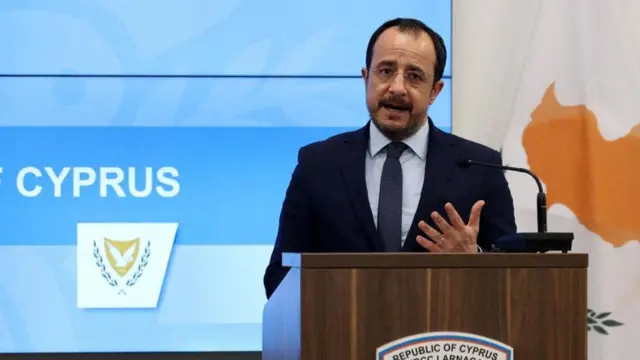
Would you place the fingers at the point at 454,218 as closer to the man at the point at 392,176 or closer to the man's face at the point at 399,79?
the man at the point at 392,176

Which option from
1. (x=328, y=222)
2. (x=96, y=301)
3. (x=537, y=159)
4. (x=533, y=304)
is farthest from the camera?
(x=537, y=159)

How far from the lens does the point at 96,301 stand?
10.0ft

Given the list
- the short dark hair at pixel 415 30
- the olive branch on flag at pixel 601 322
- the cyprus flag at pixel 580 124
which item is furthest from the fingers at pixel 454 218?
the olive branch on flag at pixel 601 322

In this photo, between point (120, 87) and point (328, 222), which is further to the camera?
point (120, 87)

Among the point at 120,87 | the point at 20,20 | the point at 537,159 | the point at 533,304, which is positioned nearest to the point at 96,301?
the point at 120,87

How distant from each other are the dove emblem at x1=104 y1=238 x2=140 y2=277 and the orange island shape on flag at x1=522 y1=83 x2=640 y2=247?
1556 millimetres

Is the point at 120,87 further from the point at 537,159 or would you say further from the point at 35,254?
→ the point at 537,159

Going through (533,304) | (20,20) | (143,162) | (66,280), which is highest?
(20,20)

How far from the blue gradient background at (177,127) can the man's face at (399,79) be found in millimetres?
898

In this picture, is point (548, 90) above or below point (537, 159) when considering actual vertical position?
above

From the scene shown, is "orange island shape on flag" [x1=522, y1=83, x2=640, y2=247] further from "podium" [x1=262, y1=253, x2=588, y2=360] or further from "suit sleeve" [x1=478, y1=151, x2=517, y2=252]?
"podium" [x1=262, y1=253, x2=588, y2=360]

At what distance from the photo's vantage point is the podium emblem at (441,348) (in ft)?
4.42

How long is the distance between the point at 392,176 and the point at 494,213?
11.5 inches

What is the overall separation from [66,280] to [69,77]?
76 cm
